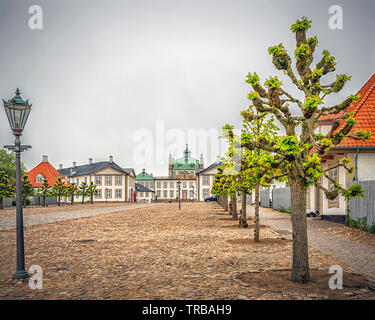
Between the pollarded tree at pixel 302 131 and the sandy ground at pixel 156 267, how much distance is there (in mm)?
1220

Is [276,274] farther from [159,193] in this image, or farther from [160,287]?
[159,193]

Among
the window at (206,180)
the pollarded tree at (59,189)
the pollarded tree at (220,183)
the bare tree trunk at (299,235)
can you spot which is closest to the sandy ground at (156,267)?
the bare tree trunk at (299,235)

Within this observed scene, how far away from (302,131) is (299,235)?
1900mm

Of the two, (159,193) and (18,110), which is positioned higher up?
(18,110)

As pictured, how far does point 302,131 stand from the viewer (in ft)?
23.7

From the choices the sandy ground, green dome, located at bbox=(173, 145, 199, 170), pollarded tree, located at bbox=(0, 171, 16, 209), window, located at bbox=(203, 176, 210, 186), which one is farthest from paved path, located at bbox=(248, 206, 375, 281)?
green dome, located at bbox=(173, 145, 199, 170)

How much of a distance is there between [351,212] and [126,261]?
11.3 metres

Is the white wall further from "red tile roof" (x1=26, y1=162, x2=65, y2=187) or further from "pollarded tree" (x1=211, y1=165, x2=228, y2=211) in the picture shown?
"red tile roof" (x1=26, y1=162, x2=65, y2=187)

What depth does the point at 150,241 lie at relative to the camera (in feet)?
42.5

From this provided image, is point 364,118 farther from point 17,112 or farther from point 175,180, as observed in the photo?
point 175,180

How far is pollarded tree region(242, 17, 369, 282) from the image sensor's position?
6621 mm

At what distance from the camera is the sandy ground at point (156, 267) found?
619 centimetres
